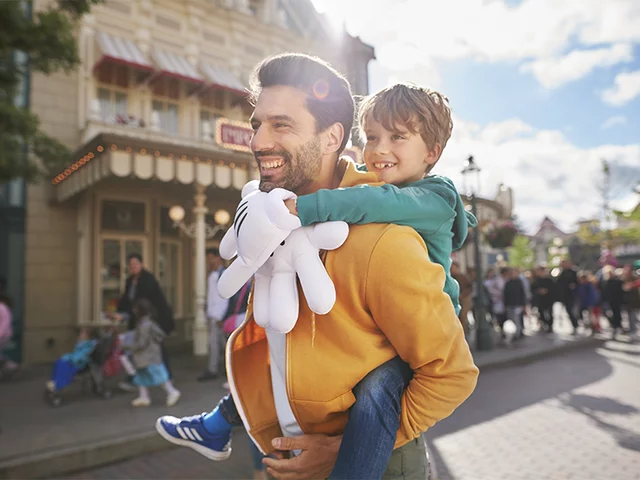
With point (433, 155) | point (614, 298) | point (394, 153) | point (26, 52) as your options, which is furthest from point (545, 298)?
point (26, 52)

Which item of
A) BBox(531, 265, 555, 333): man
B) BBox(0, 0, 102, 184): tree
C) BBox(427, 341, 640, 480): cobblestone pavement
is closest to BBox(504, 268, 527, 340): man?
BBox(531, 265, 555, 333): man

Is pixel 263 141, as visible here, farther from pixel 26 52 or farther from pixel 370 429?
pixel 26 52

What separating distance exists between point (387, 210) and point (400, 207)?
4cm

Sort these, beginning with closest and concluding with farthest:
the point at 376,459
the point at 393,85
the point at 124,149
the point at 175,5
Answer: the point at 376,459 → the point at 393,85 → the point at 124,149 → the point at 175,5

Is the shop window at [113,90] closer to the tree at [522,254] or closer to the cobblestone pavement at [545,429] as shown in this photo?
the cobblestone pavement at [545,429]

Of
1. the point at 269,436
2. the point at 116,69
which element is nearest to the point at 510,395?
the point at 269,436

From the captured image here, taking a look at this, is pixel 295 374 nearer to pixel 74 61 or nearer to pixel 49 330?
pixel 74 61

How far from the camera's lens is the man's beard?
1390mm

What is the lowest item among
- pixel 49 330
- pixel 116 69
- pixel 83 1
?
pixel 49 330

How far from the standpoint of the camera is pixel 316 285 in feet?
3.88

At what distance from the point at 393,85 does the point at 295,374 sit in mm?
1015

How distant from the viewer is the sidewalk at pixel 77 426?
174 inches

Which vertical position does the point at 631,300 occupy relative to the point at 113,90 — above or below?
below

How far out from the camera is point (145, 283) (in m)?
6.52
